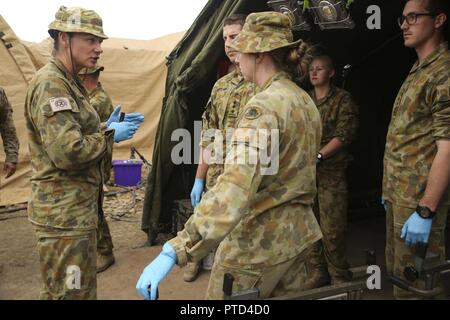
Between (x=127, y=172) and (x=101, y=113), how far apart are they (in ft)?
9.21

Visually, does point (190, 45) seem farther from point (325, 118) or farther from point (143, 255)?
point (143, 255)

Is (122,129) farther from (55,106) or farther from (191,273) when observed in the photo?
(191,273)

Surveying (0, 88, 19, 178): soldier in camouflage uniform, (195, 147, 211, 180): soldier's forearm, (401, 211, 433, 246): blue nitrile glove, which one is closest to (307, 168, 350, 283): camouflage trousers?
(195, 147, 211, 180): soldier's forearm

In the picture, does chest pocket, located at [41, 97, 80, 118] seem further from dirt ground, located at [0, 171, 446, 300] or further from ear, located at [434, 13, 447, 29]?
ear, located at [434, 13, 447, 29]

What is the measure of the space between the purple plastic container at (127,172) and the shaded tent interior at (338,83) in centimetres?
243

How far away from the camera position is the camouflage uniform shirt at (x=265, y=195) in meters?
1.49

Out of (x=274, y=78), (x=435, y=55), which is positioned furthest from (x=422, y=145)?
(x=274, y=78)

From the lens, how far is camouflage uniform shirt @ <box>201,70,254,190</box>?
10.4ft

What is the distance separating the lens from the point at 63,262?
2307 mm

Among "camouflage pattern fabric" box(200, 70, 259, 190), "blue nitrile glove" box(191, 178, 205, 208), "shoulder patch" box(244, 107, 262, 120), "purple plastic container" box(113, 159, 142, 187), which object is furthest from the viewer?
"purple plastic container" box(113, 159, 142, 187)

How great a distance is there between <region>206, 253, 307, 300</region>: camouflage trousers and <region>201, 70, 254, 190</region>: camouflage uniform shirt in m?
1.35

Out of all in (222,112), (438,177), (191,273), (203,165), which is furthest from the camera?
(191,273)
